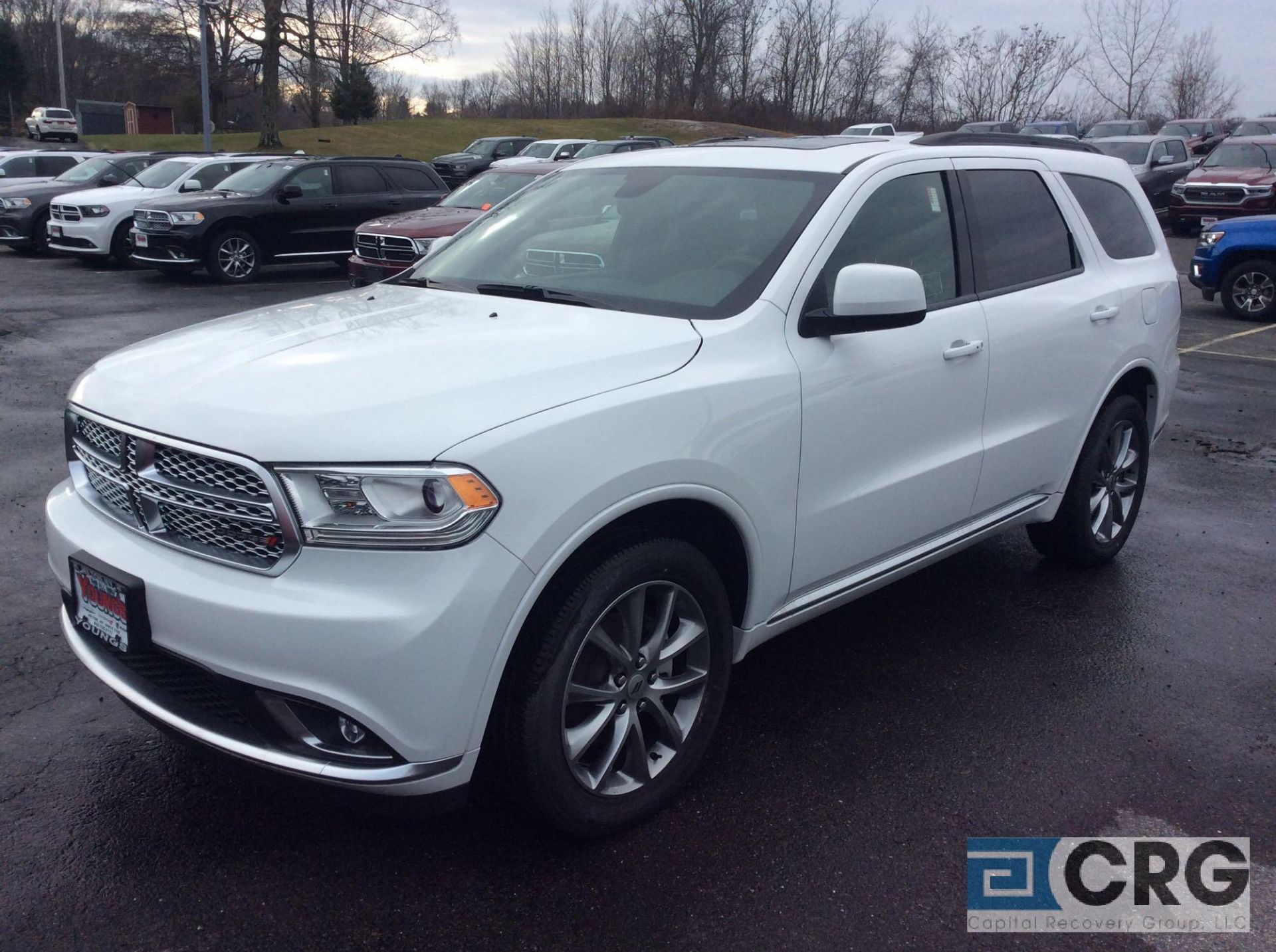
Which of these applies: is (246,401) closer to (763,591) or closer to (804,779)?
(763,591)

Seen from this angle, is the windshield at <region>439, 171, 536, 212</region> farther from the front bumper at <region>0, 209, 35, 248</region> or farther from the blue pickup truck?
the front bumper at <region>0, 209, 35, 248</region>

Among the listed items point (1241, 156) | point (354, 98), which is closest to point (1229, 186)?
point (1241, 156)

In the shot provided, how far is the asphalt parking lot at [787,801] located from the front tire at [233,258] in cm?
1101

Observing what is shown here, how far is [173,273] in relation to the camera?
1670cm

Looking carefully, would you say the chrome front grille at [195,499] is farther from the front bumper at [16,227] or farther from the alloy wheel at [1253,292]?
the front bumper at [16,227]

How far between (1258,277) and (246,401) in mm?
13881

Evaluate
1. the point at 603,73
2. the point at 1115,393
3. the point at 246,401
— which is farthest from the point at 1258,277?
the point at 603,73

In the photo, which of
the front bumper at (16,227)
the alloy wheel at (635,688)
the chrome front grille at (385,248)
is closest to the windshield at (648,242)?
the alloy wheel at (635,688)

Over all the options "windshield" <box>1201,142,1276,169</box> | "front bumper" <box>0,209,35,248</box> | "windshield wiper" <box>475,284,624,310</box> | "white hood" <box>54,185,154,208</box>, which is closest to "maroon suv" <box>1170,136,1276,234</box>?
"windshield" <box>1201,142,1276,169</box>

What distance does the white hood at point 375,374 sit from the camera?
2.56m

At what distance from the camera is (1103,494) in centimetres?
509

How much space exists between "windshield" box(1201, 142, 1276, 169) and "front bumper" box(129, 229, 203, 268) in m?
19.4

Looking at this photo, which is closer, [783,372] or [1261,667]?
[783,372]

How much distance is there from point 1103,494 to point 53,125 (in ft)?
215
